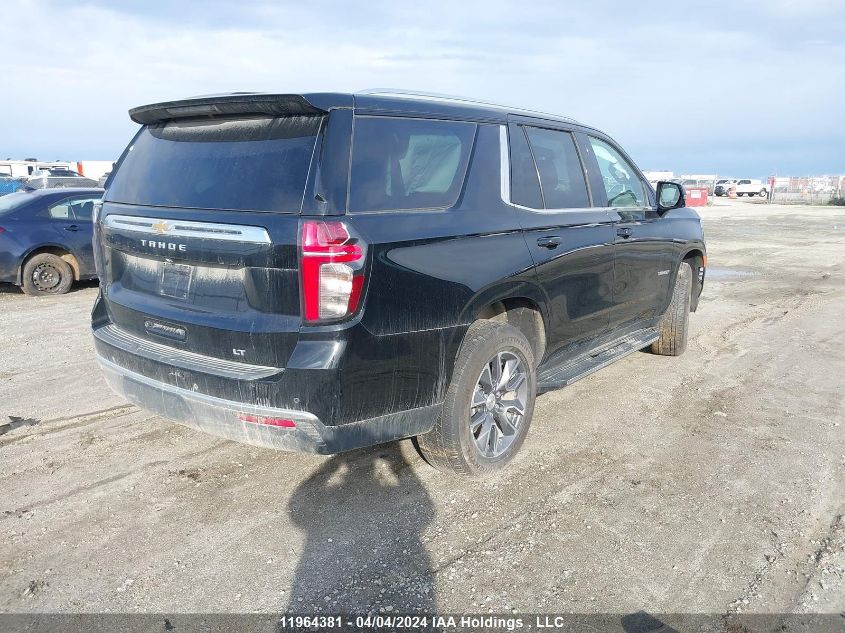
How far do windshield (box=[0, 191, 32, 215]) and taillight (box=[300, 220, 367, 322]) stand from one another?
8153mm

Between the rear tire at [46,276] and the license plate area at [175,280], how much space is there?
23.5ft

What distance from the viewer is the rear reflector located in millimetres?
3012

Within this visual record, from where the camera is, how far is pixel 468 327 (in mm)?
3535

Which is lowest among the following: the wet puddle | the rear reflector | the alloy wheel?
the wet puddle

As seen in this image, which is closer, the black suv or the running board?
the black suv

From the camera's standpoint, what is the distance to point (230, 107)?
3232 mm

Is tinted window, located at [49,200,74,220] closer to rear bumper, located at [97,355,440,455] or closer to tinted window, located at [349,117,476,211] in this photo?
rear bumper, located at [97,355,440,455]

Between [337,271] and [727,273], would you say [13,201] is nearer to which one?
[337,271]

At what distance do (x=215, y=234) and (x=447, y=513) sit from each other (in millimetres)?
1755

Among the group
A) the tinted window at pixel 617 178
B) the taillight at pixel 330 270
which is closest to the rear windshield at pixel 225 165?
the taillight at pixel 330 270

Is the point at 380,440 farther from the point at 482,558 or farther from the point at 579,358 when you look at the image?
the point at 579,358

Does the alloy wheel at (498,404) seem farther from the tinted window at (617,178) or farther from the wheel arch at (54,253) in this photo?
the wheel arch at (54,253)

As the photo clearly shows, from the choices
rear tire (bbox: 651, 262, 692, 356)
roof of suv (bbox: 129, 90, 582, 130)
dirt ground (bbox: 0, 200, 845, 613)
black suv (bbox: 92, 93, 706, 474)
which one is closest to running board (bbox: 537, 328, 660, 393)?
black suv (bbox: 92, 93, 706, 474)

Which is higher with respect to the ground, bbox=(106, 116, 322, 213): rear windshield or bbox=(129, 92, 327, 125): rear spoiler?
bbox=(129, 92, 327, 125): rear spoiler
